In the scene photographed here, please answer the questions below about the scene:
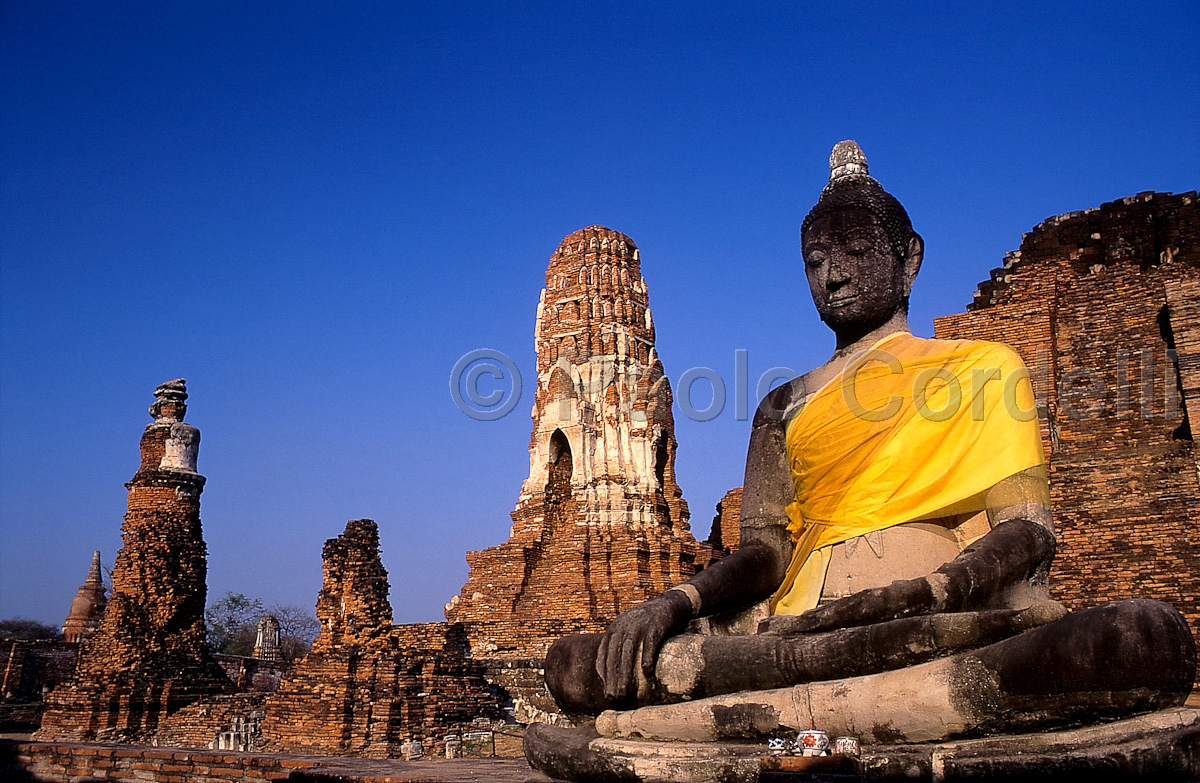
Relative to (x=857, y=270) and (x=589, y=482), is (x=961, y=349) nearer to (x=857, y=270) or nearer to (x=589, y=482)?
(x=857, y=270)

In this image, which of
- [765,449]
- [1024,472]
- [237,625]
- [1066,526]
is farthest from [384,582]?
[237,625]

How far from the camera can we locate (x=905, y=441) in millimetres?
3754

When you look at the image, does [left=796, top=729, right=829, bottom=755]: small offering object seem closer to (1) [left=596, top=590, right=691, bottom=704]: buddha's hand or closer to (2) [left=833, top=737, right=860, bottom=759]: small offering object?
(2) [left=833, top=737, right=860, bottom=759]: small offering object

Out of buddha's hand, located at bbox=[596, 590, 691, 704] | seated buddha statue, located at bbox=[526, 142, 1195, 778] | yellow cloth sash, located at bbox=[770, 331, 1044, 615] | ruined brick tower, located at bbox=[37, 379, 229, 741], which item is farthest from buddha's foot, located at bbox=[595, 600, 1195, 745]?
ruined brick tower, located at bbox=[37, 379, 229, 741]

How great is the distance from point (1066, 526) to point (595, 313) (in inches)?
525

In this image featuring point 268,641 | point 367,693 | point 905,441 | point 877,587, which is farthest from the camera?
point 268,641

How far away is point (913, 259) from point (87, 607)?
32571 mm

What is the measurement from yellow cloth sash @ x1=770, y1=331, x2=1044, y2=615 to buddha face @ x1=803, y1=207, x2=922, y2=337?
153 millimetres

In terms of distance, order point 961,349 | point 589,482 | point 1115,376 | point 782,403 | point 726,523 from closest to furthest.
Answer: point 961,349
point 782,403
point 1115,376
point 589,482
point 726,523

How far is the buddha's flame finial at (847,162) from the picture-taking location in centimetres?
435

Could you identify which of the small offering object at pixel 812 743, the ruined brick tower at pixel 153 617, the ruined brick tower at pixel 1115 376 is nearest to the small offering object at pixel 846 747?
the small offering object at pixel 812 743

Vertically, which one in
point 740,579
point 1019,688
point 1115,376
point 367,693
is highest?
point 1115,376

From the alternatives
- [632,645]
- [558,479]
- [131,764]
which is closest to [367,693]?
[131,764]

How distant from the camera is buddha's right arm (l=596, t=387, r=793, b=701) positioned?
352 centimetres
